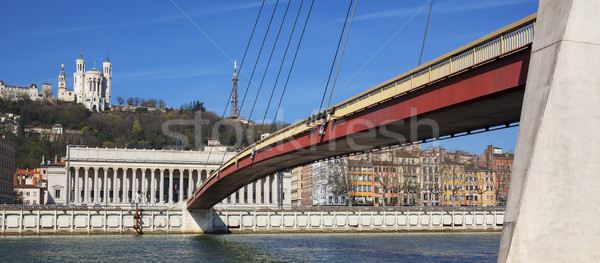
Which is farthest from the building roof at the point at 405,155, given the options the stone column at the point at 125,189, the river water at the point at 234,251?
the river water at the point at 234,251

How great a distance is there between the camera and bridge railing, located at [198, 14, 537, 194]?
64.3 feet

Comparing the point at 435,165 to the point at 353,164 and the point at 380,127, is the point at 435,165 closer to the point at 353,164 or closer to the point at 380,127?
the point at 353,164

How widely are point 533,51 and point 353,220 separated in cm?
6066

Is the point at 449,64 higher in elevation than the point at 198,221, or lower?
higher

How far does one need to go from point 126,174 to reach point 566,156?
118808 mm

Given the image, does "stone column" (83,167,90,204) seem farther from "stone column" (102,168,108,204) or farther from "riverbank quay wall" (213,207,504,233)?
"riverbank quay wall" (213,207,504,233)

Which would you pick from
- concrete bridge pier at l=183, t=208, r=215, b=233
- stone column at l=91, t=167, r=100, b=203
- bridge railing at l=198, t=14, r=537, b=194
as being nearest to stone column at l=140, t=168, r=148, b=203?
stone column at l=91, t=167, r=100, b=203

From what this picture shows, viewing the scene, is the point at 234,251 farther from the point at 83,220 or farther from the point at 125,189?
the point at 125,189

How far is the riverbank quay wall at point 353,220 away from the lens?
246ft

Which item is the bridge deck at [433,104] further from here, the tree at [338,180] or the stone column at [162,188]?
the stone column at [162,188]

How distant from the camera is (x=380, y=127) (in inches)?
1174

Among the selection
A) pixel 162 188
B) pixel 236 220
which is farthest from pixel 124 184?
pixel 236 220

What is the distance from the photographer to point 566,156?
54.2ft

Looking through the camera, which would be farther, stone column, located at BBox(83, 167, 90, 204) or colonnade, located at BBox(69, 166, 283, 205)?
colonnade, located at BBox(69, 166, 283, 205)
